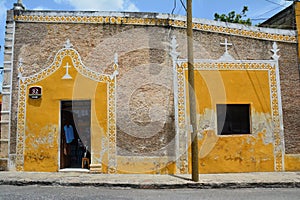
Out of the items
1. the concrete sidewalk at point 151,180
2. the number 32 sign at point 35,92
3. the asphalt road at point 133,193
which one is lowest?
the asphalt road at point 133,193

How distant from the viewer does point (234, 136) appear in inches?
399

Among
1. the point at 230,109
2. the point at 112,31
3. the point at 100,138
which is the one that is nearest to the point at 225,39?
the point at 230,109

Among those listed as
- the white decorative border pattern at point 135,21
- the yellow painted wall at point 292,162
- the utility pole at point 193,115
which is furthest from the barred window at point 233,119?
the white decorative border pattern at point 135,21

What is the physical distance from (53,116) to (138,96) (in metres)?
2.67

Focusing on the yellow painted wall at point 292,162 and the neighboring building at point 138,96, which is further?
the yellow painted wall at point 292,162

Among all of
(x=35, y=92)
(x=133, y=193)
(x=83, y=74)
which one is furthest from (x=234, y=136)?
(x=35, y=92)

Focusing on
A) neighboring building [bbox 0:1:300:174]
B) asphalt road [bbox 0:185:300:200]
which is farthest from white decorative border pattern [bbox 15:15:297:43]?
asphalt road [bbox 0:185:300:200]

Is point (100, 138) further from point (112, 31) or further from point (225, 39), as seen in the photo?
point (225, 39)

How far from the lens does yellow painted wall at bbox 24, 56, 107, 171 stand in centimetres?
981

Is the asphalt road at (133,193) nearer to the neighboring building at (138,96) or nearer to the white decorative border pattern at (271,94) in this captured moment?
the neighboring building at (138,96)

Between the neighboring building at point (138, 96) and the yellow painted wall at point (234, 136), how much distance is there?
0.03 m

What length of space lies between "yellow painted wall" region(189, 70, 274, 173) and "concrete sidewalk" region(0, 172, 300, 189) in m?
0.78

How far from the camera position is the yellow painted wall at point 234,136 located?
32.9 ft

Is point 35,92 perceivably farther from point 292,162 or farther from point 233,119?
point 292,162
